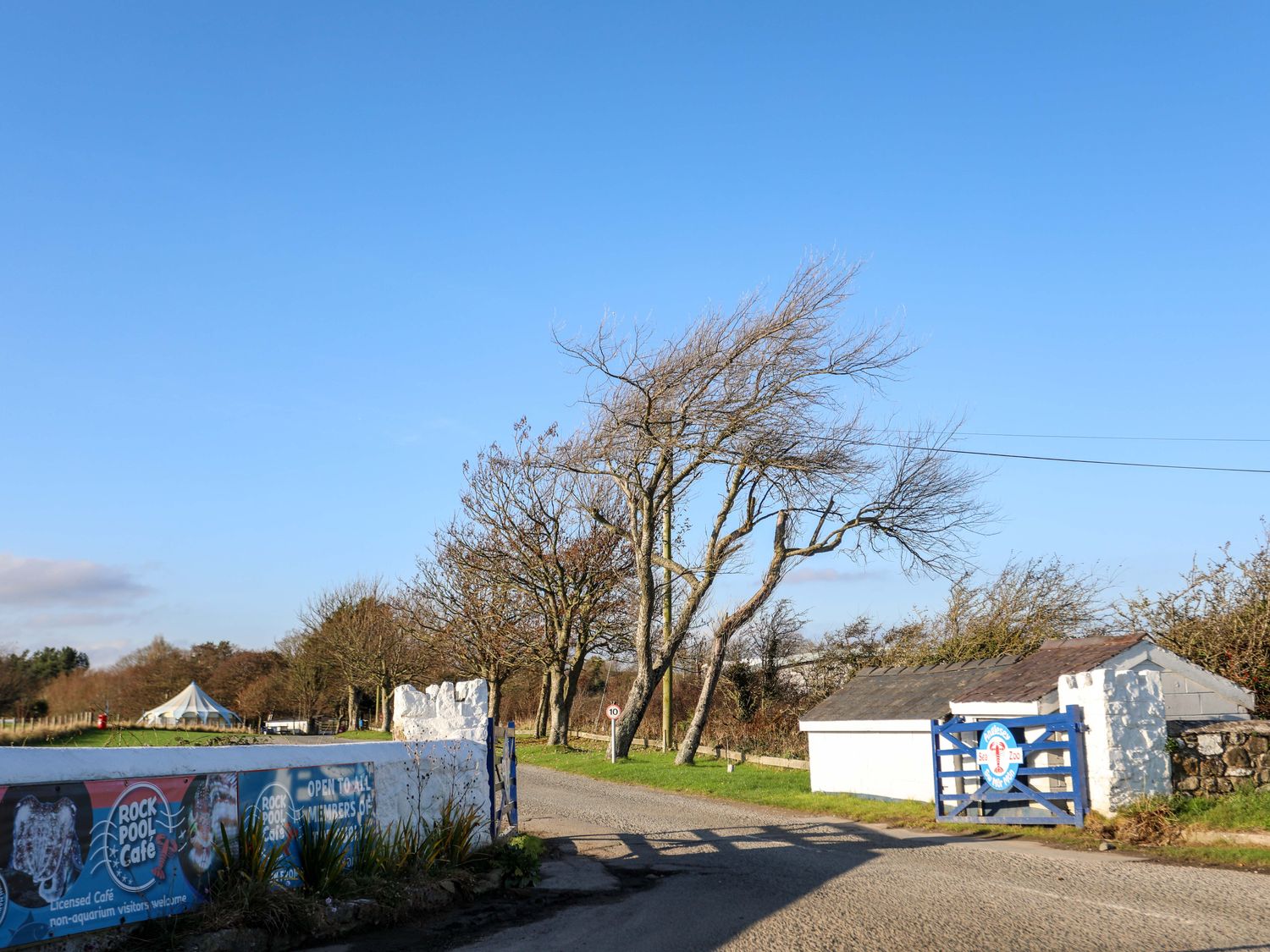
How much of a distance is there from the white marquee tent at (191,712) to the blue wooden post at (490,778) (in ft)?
165

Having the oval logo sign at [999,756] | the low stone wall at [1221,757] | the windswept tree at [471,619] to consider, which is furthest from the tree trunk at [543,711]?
the low stone wall at [1221,757]

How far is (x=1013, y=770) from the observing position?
15156 millimetres

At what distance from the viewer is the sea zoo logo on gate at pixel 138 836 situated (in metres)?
7.66

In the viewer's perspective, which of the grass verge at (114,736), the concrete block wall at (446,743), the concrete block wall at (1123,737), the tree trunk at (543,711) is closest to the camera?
the concrete block wall at (446,743)

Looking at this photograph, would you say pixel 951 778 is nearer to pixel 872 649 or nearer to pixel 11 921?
pixel 11 921

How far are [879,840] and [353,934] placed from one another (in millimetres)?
8230

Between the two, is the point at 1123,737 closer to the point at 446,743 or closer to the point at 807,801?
the point at 807,801

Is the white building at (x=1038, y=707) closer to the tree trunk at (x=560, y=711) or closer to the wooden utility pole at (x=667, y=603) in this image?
the wooden utility pole at (x=667, y=603)

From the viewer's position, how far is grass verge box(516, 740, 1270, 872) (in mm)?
12335

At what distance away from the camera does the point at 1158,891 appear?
9.93 m

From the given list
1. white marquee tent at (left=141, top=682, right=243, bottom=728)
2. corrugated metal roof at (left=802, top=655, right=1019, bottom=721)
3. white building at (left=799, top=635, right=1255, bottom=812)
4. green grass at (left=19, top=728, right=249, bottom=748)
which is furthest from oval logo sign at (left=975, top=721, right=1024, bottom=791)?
white marquee tent at (left=141, top=682, right=243, bottom=728)

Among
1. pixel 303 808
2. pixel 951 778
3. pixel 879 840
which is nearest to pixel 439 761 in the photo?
pixel 303 808

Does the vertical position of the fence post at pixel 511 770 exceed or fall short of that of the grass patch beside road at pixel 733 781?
it exceeds it

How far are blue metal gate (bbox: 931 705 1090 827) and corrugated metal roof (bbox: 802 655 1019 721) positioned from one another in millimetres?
1502
